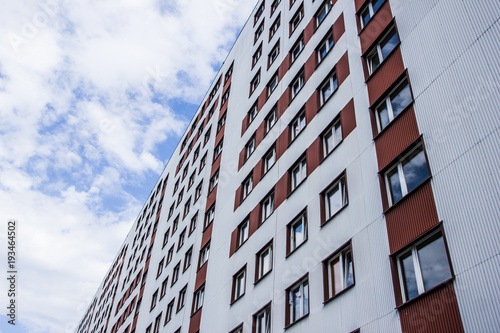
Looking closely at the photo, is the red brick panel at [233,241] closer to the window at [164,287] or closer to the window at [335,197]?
the window at [335,197]

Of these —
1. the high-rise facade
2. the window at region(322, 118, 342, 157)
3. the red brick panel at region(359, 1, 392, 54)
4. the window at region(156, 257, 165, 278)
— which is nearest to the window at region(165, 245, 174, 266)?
the window at region(156, 257, 165, 278)

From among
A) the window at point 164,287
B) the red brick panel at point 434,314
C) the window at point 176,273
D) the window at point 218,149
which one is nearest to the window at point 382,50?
the red brick panel at point 434,314

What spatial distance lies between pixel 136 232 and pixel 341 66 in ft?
152

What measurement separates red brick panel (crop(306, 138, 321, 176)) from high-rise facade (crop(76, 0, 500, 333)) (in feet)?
0.31

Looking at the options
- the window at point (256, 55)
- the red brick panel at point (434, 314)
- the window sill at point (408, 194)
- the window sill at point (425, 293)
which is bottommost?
the red brick panel at point (434, 314)

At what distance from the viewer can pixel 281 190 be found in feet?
71.0

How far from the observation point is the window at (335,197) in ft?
55.5

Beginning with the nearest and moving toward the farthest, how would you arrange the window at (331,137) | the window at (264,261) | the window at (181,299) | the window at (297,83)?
1. the window at (331,137)
2. the window at (264,261)
3. the window at (297,83)
4. the window at (181,299)

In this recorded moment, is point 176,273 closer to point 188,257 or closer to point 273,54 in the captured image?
point 188,257

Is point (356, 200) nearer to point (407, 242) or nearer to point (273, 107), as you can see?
point (407, 242)

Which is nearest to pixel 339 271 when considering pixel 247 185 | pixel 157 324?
pixel 247 185

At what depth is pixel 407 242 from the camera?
12469mm

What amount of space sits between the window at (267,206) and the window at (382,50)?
8440 millimetres

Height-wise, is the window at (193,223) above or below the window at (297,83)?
below
